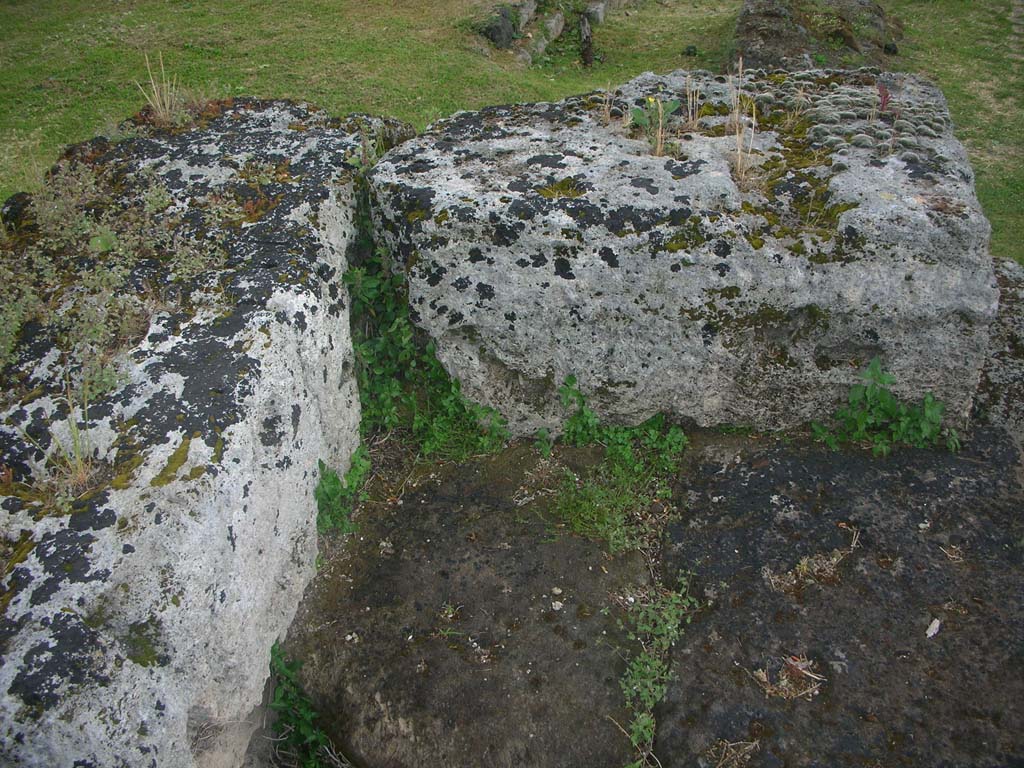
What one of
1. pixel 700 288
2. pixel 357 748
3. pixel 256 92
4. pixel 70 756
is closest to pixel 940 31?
pixel 256 92

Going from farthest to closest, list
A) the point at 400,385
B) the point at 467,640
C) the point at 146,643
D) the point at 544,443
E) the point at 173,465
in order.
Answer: the point at 400,385
the point at 544,443
the point at 467,640
the point at 173,465
the point at 146,643

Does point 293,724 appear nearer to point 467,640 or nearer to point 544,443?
point 467,640

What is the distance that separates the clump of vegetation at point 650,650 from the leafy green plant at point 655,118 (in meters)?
2.82

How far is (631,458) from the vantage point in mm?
4738

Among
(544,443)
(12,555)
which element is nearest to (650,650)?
(544,443)

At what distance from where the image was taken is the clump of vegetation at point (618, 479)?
4.42 metres

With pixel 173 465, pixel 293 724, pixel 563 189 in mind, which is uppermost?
pixel 563 189

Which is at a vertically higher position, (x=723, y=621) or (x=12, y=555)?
(x=12, y=555)

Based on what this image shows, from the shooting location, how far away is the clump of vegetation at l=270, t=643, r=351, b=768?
148 inches

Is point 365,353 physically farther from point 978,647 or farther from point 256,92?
point 256,92

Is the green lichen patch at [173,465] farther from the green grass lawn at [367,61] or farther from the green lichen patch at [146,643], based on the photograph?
the green grass lawn at [367,61]

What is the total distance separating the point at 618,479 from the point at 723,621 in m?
1.07

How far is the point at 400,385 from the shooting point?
196 inches

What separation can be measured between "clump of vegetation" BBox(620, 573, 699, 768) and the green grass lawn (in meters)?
6.11
